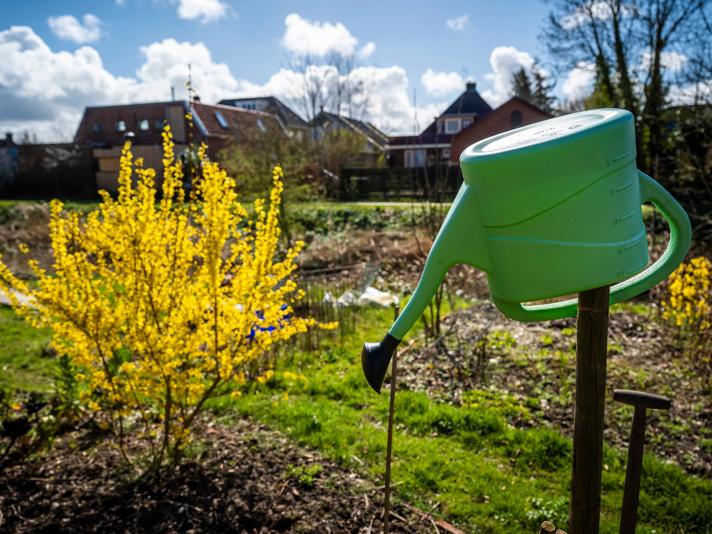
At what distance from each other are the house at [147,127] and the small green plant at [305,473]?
23.1 m

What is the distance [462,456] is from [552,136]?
9.28 feet

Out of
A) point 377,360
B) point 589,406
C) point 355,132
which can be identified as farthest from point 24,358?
point 355,132

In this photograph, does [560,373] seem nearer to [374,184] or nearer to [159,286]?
[159,286]

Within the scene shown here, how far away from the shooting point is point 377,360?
4.16 feet

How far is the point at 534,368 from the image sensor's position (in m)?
4.84

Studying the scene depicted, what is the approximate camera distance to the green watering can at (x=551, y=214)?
110 centimetres

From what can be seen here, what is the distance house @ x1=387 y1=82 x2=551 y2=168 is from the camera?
2558cm

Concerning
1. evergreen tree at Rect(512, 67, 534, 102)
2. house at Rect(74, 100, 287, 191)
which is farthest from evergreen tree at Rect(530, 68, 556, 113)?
house at Rect(74, 100, 287, 191)

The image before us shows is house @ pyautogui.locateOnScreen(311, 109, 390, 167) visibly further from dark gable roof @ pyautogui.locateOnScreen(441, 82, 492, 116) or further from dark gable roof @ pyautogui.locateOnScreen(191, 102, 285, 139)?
dark gable roof @ pyautogui.locateOnScreen(441, 82, 492, 116)

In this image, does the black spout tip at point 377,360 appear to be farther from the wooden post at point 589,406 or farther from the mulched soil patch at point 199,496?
the mulched soil patch at point 199,496

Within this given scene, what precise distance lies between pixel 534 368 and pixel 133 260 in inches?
144

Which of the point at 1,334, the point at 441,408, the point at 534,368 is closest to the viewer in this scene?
the point at 441,408

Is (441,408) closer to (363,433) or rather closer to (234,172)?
(363,433)

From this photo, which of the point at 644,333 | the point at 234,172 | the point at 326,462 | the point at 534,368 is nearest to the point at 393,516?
the point at 326,462
